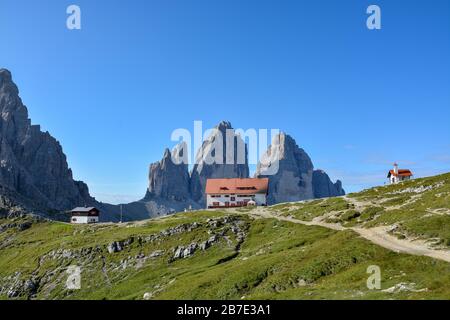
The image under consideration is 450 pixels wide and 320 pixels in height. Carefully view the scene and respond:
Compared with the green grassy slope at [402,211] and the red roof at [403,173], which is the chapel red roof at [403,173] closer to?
the red roof at [403,173]

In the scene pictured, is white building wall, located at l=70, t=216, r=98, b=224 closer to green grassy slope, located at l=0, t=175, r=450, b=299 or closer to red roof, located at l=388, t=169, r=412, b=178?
green grassy slope, located at l=0, t=175, r=450, b=299

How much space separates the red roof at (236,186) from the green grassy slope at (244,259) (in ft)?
101

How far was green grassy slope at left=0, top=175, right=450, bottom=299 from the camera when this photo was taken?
117 feet

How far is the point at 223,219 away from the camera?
3701 inches

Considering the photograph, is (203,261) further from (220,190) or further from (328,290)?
(220,190)

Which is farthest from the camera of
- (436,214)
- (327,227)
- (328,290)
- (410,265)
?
(327,227)

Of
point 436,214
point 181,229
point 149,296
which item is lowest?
point 149,296

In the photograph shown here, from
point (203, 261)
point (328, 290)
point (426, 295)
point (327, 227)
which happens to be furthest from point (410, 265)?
point (203, 261)

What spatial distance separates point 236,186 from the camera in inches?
5694

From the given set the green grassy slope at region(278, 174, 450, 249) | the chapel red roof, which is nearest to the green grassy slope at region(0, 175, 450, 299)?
the green grassy slope at region(278, 174, 450, 249)

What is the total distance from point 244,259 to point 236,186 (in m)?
80.4

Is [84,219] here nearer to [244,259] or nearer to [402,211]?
[244,259]
